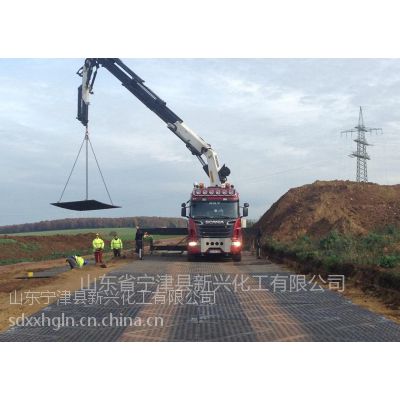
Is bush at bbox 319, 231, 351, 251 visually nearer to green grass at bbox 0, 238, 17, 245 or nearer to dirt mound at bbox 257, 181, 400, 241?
dirt mound at bbox 257, 181, 400, 241

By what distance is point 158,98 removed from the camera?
25359 mm

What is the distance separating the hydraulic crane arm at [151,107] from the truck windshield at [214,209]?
2.85 m

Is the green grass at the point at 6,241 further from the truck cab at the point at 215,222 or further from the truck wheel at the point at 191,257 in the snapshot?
the truck cab at the point at 215,222

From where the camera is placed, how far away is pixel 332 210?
138 feet

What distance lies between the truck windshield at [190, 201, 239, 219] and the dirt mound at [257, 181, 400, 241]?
43.6ft

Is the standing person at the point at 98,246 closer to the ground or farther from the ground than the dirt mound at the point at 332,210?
closer to the ground

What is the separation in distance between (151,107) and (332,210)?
71.9 feet

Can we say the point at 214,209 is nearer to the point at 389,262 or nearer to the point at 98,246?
the point at 98,246

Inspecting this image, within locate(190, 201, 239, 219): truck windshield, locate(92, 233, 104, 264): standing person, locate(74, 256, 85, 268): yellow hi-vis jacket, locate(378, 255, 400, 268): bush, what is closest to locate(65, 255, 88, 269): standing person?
locate(74, 256, 85, 268): yellow hi-vis jacket

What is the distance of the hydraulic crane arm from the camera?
73.7 feet

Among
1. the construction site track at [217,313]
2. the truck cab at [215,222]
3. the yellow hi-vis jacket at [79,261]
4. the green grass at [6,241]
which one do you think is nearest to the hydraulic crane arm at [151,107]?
the truck cab at [215,222]

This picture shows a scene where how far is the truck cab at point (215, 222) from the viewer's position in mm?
23625

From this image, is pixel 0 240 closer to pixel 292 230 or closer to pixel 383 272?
pixel 292 230
